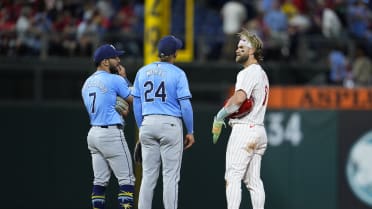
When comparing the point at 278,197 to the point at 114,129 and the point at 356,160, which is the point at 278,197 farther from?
the point at 114,129

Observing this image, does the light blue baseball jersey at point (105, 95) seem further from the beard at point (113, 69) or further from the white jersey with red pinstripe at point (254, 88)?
the white jersey with red pinstripe at point (254, 88)

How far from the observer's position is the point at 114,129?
1183cm

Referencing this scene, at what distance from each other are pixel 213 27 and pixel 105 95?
9.58 metres

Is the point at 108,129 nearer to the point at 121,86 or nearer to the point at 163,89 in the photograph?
the point at 121,86

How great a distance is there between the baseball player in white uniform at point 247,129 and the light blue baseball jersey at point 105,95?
3.79ft

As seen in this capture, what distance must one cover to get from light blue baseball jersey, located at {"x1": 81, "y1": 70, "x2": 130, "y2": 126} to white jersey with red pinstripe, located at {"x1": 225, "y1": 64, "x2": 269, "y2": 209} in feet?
4.27

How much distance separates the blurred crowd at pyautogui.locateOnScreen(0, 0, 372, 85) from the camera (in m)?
19.5

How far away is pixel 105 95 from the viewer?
1177cm

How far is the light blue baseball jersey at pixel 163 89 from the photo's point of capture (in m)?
11.4

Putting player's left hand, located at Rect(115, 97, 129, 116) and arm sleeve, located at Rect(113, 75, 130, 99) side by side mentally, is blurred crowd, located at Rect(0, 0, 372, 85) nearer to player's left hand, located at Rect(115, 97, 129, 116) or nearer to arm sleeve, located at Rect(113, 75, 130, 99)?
player's left hand, located at Rect(115, 97, 129, 116)

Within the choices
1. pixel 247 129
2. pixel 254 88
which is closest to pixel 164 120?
pixel 247 129

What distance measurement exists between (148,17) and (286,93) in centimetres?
354

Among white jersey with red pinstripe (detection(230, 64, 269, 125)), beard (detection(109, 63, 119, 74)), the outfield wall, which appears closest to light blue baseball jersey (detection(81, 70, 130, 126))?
beard (detection(109, 63, 119, 74))

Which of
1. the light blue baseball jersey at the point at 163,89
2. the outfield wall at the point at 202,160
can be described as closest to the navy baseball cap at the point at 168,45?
the light blue baseball jersey at the point at 163,89
